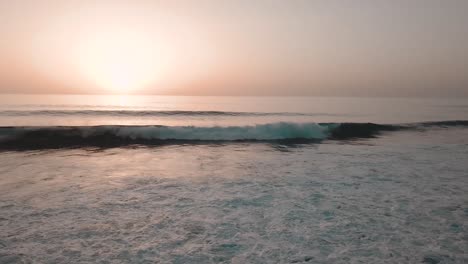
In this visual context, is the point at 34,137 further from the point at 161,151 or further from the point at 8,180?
the point at 8,180

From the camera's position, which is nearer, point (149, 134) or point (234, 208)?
point (234, 208)

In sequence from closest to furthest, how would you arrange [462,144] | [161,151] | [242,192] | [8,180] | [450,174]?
1. [242,192]
2. [8,180]
3. [450,174]
4. [161,151]
5. [462,144]

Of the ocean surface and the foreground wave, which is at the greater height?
the foreground wave

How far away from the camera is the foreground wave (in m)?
17.5

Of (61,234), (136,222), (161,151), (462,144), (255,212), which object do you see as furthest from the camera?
(462,144)

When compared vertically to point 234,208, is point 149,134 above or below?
above

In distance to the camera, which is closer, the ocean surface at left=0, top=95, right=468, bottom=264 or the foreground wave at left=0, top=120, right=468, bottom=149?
the ocean surface at left=0, top=95, right=468, bottom=264

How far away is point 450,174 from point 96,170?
9.97 m

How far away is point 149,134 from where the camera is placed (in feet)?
64.2

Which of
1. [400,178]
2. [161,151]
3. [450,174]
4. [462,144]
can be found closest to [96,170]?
[161,151]

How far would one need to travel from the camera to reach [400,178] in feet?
28.6

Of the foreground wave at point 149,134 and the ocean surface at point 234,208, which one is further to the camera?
the foreground wave at point 149,134

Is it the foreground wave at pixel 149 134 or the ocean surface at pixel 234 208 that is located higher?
the foreground wave at pixel 149 134

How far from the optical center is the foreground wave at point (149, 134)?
57.3 ft
